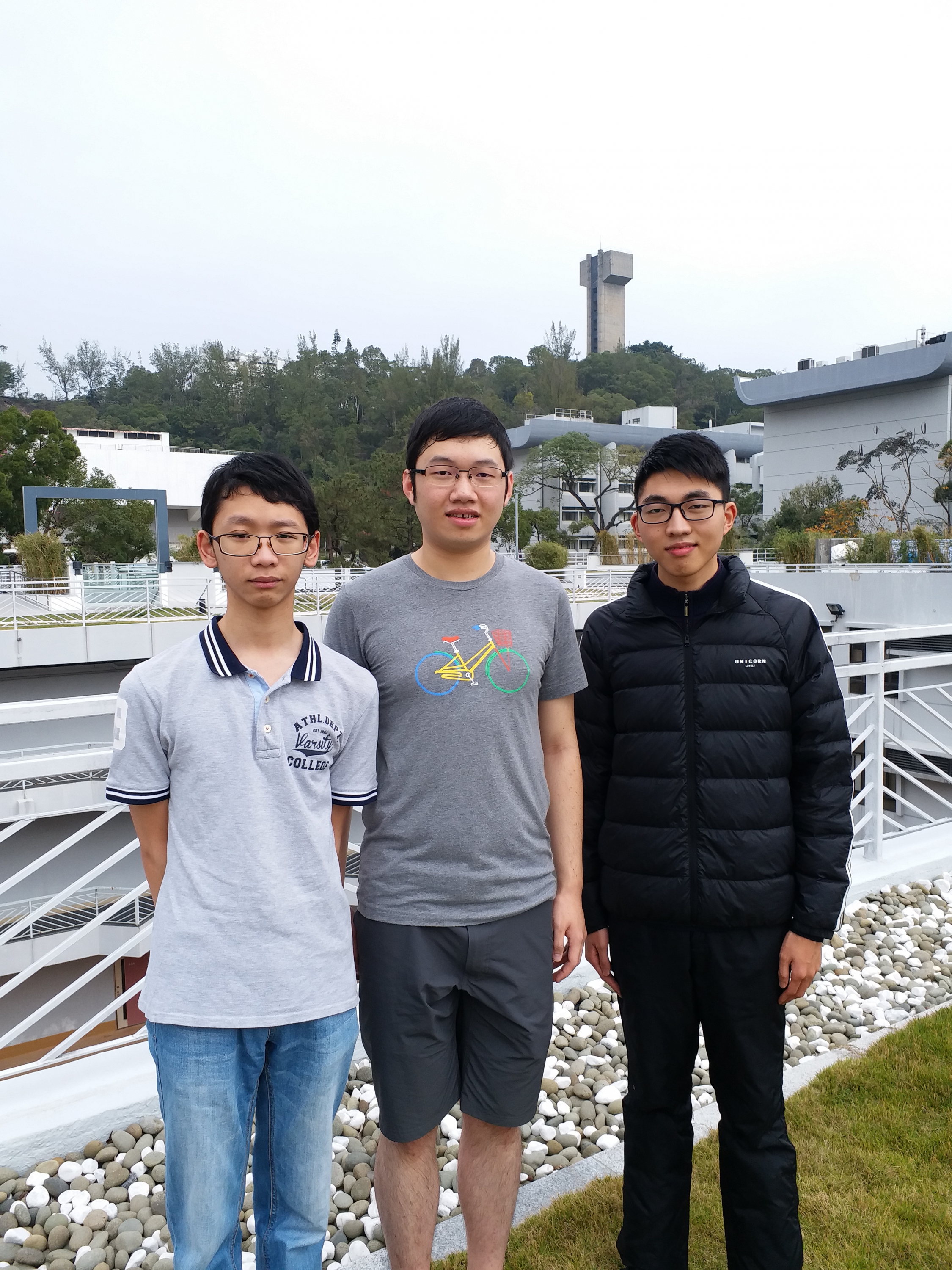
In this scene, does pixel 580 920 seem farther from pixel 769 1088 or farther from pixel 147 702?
pixel 147 702

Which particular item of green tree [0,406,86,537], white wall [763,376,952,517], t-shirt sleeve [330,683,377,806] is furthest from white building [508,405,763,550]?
t-shirt sleeve [330,683,377,806]

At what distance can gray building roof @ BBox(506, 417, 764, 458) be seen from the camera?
2096 inches

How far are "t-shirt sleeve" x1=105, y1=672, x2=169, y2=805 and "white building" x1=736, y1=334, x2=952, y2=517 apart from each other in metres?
43.6

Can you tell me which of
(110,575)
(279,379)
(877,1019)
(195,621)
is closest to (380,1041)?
(877,1019)

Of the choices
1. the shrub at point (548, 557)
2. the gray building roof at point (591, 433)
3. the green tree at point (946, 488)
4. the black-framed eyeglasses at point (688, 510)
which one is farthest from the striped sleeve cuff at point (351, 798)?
the gray building roof at point (591, 433)

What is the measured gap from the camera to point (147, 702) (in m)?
1.46

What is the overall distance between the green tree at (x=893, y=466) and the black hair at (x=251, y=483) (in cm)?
3837

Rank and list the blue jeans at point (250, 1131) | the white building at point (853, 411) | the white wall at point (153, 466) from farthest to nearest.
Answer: the white wall at point (153, 466)
the white building at point (853, 411)
the blue jeans at point (250, 1131)

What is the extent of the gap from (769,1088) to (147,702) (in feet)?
5.02

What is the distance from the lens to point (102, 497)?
2508cm

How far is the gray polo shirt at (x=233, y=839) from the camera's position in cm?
144

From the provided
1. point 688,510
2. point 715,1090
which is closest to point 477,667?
point 688,510

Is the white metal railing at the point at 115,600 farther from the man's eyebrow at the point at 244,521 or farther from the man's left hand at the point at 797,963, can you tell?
the man's left hand at the point at 797,963

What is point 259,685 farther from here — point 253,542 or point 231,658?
point 253,542
